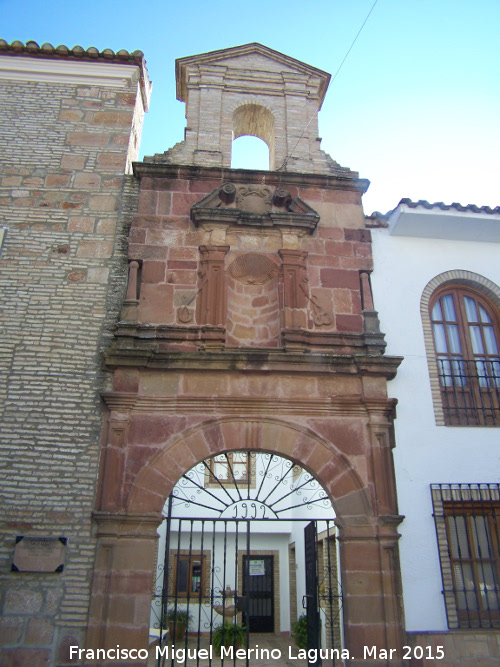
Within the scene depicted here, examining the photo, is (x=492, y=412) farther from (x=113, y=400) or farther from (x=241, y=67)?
(x=241, y=67)

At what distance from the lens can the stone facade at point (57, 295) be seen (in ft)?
17.1

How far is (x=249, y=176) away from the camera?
24.0 feet

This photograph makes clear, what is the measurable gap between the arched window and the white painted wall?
0.85ft

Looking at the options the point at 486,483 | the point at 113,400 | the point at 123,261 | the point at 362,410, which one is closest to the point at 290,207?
the point at 123,261

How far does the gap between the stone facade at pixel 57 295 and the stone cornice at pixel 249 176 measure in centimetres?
32

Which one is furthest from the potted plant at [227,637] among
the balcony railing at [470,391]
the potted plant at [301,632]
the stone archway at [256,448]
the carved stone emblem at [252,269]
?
the carved stone emblem at [252,269]

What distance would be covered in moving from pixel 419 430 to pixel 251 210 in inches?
132

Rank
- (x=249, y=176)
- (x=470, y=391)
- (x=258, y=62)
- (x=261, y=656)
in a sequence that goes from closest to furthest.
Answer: (x=470, y=391) → (x=249, y=176) → (x=258, y=62) → (x=261, y=656)

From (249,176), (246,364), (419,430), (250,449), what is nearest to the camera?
(250,449)

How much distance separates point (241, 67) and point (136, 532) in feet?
21.5

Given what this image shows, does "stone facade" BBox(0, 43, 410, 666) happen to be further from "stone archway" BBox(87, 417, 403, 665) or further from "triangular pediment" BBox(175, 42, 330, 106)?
"triangular pediment" BBox(175, 42, 330, 106)

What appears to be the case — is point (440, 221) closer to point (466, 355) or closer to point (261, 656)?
point (466, 355)

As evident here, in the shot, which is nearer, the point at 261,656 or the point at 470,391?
the point at 470,391

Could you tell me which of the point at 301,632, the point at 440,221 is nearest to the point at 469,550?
the point at 440,221
